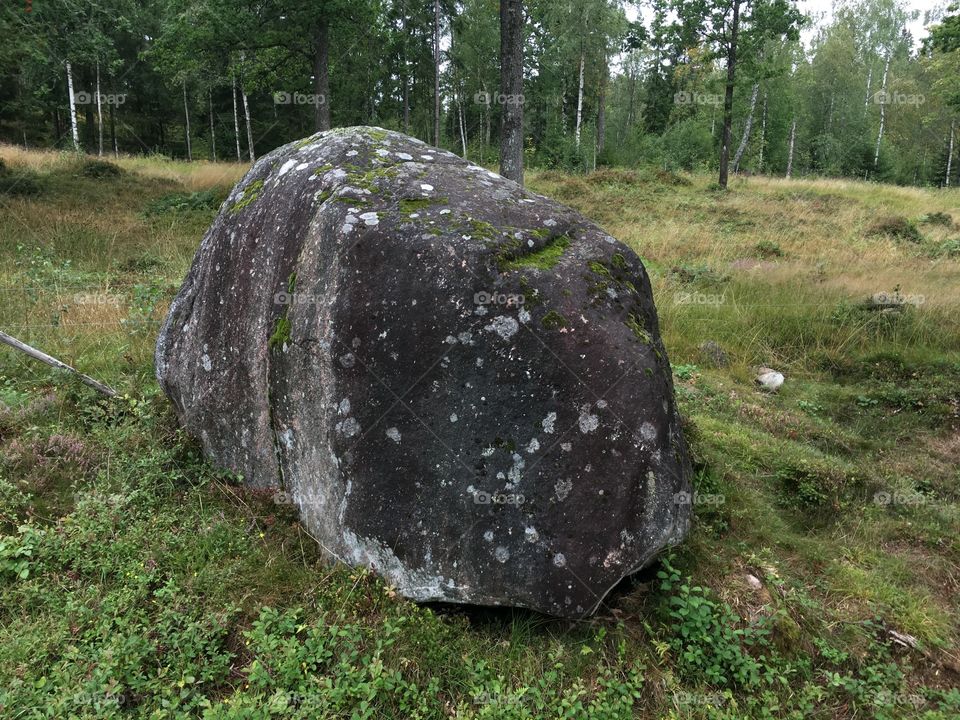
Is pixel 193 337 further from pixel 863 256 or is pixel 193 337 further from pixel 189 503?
pixel 863 256

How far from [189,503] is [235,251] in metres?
1.74

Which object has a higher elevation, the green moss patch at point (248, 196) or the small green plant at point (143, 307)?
the green moss patch at point (248, 196)

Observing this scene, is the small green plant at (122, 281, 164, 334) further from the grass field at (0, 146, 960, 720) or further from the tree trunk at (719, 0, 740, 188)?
the tree trunk at (719, 0, 740, 188)

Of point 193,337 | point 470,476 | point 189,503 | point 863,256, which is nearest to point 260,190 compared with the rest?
point 193,337

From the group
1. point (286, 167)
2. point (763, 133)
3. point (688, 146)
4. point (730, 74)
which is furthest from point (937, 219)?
point (763, 133)

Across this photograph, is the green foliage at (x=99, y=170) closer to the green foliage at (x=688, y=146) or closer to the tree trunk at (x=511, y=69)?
the tree trunk at (x=511, y=69)

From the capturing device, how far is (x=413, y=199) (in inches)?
144

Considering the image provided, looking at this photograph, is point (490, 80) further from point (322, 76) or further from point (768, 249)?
point (768, 249)

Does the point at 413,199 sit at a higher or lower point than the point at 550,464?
higher

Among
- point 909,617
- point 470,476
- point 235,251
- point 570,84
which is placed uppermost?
point 570,84

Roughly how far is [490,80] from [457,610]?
3383 centimetres

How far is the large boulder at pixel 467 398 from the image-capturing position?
10.4 ft

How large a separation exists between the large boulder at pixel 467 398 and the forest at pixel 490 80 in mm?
9578

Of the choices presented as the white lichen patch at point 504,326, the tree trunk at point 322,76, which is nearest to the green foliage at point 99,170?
the tree trunk at point 322,76
